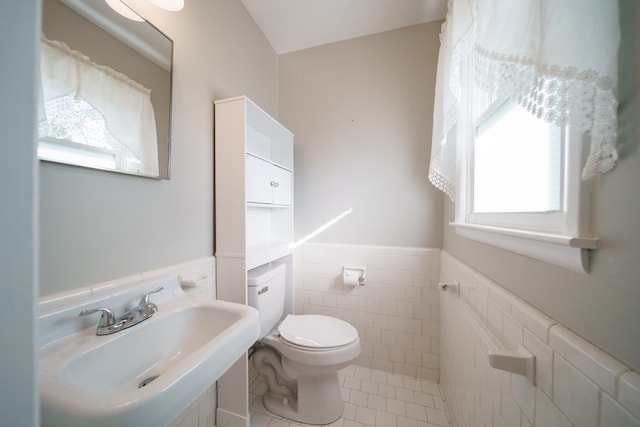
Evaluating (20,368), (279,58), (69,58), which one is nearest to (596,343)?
(20,368)

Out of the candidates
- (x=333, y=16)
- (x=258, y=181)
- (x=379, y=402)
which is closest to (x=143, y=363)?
(x=258, y=181)

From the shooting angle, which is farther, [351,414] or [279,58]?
[279,58]

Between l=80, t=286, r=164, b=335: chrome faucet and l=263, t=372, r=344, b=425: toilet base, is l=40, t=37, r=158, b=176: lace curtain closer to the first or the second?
l=80, t=286, r=164, b=335: chrome faucet

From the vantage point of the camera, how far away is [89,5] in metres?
0.69

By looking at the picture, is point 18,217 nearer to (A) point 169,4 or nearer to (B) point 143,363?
(B) point 143,363

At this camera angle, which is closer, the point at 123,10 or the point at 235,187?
the point at 123,10

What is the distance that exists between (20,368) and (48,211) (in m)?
0.65

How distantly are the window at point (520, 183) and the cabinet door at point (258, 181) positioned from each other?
1.06m

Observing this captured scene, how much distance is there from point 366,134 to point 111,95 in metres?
1.40

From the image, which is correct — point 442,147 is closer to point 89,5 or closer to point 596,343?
point 596,343

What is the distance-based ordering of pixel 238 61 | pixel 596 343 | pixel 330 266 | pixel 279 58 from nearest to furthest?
pixel 596 343 < pixel 238 61 < pixel 330 266 < pixel 279 58

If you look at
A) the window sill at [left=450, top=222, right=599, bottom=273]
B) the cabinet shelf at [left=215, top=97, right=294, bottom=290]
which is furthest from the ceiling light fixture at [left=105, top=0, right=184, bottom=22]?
the window sill at [left=450, top=222, right=599, bottom=273]

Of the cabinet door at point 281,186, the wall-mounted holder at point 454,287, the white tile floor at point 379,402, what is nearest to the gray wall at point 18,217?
the cabinet door at point 281,186

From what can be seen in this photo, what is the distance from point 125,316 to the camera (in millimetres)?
713
